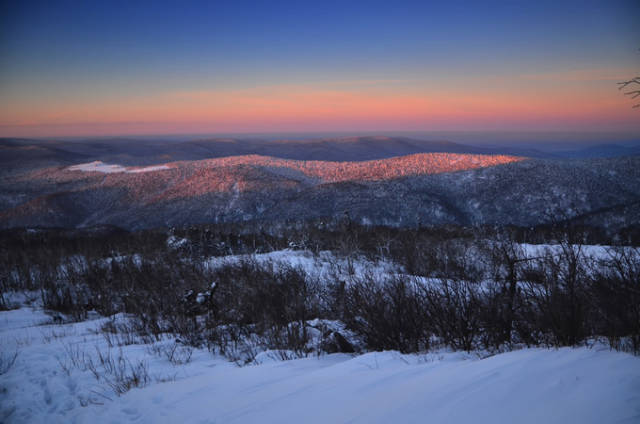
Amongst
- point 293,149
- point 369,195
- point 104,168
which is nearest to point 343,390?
point 369,195

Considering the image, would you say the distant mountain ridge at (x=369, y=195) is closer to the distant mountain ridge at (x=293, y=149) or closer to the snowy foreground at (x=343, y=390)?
the snowy foreground at (x=343, y=390)

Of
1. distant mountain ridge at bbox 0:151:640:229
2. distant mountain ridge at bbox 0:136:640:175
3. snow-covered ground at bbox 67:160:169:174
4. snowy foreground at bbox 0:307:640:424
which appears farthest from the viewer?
distant mountain ridge at bbox 0:136:640:175

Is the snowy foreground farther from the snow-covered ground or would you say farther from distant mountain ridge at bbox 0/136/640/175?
distant mountain ridge at bbox 0/136/640/175

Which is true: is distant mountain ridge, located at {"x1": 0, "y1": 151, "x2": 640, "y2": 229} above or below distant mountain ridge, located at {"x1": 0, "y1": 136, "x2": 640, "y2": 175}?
below

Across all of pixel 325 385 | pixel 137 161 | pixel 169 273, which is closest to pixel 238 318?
pixel 325 385

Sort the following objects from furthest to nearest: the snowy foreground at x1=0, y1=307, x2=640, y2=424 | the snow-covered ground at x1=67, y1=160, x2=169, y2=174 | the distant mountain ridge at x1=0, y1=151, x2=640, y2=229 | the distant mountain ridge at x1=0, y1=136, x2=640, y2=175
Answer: the distant mountain ridge at x1=0, y1=136, x2=640, y2=175 < the snow-covered ground at x1=67, y1=160, x2=169, y2=174 < the distant mountain ridge at x1=0, y1=151, x2=640, y2=229 < the snowy foreground at x1=0, y1=307, x2=640, y2=424

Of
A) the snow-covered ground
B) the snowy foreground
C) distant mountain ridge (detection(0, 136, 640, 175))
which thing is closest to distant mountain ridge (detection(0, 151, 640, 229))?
the snow-covered ground

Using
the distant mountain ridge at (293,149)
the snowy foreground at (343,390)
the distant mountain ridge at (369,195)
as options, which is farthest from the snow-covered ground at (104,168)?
the snowy foreground at (343,390)

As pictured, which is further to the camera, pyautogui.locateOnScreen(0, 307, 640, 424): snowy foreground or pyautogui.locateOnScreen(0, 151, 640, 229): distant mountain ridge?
pyautogui.locateOnScreen(0, 151, 640, 229): distant mountain ridge

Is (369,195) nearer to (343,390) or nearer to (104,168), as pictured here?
(343,390)
